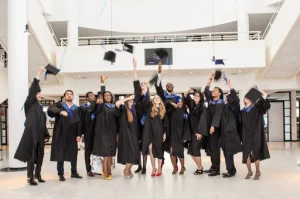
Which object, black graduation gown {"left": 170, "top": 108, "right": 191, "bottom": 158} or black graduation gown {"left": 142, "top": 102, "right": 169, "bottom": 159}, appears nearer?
black graduation gown {"left": 142, "top": 102, "right": 169, "bottom": 159}

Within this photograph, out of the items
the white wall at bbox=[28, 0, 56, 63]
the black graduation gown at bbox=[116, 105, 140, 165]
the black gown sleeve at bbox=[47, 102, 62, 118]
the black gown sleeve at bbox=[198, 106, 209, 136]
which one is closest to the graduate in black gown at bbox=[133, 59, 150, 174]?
the black graduation gown at bbox=[116, 105, 140, 165]

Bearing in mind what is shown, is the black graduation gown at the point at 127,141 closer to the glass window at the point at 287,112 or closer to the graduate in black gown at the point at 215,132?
the graduate in black gown at the point at 215,132

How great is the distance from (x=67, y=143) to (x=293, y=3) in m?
8.24

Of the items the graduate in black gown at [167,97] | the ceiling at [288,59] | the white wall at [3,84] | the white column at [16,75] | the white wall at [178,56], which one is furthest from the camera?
the white wall at [178,56]

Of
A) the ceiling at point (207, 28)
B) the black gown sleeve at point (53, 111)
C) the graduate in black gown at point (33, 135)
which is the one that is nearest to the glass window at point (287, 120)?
the ceiling at point (207, 28)

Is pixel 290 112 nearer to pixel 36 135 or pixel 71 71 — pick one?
pixel 71 71

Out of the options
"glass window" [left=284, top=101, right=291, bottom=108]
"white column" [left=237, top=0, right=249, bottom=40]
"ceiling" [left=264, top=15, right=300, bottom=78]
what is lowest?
"glass window" [left=284, top=101, right=291, bottom=108]

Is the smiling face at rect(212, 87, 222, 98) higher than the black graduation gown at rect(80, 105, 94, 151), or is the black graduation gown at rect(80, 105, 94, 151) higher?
the smiling face at rect(212, 87, 222, 98)

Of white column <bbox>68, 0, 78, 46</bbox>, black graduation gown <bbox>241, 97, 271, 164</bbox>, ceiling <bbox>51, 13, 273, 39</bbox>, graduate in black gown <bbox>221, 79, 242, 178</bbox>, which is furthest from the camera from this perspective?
ceiling <bbox>51, 13, 273, 39</bbox>

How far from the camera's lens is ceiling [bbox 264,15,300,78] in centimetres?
1200

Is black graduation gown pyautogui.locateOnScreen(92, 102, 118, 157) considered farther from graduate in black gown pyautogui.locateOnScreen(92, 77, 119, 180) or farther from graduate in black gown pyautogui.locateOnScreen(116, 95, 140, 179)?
graduate in black gown pyautogui.locateOnScreen(116, 95, 140, 179)

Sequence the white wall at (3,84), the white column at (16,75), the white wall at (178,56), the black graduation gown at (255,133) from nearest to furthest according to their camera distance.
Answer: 1. the black graduation gown at (255,133)
2. the white column at (16,75)
3. the white wall at (3,84)
4. the white wall at (178,56)

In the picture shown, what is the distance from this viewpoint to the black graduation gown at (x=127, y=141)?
22.6 feet

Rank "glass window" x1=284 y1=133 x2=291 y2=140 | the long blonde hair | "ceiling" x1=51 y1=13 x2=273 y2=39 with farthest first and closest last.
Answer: "glass window" x1=284 y1=133 x2=291 y2=140 → "ceiling" x1=51 y1=13 x2=273 y2=39 → the long blonde hair
